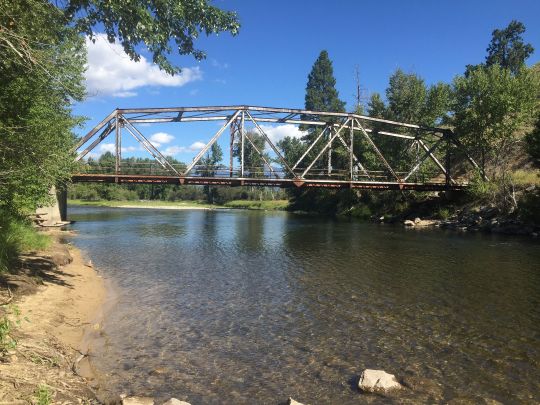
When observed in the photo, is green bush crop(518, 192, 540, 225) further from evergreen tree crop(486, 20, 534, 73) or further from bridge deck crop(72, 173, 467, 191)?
evergreen tree crop(486, 20, 534, 73)

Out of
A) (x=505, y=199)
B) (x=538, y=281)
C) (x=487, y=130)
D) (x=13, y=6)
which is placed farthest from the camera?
(x=487, y=130)

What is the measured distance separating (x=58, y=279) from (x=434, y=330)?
14.7 m

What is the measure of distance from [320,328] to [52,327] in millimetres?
7896

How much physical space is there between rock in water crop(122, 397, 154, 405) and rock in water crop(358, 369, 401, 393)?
4.34 m

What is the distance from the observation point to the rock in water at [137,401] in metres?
7.50

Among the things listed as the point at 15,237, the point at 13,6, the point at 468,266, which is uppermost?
the point at 13,6

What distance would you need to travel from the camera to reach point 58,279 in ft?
56.2

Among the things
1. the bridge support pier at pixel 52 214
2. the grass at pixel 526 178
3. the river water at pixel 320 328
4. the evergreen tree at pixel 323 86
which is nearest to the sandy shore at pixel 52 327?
the river water at pixel 320 328

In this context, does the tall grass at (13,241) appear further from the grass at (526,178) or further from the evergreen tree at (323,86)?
the evergreen tree at (323,86)

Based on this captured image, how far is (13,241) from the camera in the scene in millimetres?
18828

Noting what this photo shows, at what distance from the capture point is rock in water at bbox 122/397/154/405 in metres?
7.50

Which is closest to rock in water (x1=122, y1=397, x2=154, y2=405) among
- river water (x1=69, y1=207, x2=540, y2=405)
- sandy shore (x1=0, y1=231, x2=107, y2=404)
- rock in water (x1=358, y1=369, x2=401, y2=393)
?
sandy shore (x1=0, y1=231, x2=107, y2=404)

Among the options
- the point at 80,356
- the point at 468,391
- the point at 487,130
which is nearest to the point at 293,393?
the point at 468,391

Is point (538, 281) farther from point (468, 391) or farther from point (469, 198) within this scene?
point (469, 198)
